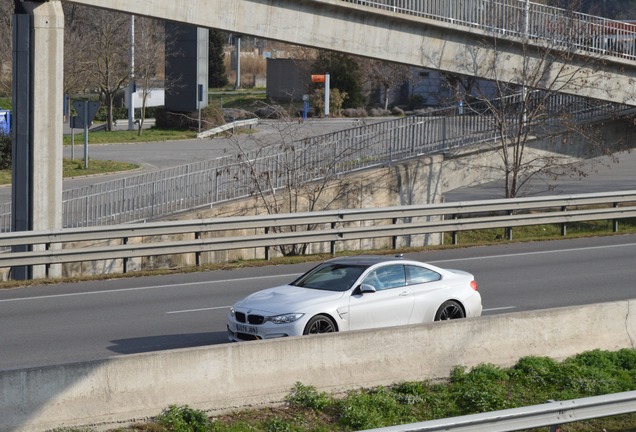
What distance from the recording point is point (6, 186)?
3494cm

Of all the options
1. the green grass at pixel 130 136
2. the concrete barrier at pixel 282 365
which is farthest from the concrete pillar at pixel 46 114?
the green grass at pixel 130 136

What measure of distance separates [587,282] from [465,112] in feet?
45.2

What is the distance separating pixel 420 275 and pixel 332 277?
1.29 metres

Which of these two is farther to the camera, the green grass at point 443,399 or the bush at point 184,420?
the green grass at point 443,399

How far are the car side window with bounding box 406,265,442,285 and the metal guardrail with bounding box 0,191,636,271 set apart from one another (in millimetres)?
7255

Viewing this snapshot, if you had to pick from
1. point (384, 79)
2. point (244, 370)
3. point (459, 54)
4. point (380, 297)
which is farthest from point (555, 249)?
point (384, 79)

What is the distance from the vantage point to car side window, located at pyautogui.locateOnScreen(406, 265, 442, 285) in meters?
14.6

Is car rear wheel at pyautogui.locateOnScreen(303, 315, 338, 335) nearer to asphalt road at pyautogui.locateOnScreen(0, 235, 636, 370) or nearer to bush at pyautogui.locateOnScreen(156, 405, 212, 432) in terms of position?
asphalt road at pyautogui.locateOnScreen(0, 235, 636, 370)

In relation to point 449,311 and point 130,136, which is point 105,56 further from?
point 449,311

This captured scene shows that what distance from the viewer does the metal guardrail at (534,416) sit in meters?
9.41

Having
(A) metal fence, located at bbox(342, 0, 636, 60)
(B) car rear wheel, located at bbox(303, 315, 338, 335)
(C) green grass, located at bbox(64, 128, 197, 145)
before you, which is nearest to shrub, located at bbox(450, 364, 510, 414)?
(B) car rear wheel, located at bbox(303, 315, 338, 335)

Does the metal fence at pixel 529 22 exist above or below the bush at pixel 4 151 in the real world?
above

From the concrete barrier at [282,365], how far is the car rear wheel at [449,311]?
1298 millimetres

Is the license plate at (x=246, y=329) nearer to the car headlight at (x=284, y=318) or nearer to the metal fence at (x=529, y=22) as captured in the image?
the car headlight at (x=284, y=318)
